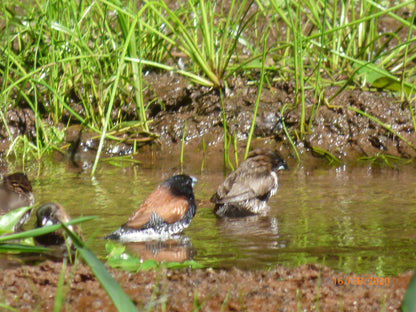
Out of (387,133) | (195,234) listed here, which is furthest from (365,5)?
(195,234)

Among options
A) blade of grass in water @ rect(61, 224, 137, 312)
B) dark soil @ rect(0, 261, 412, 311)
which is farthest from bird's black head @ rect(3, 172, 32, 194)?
blade of grass in water @ rect(61, 224, 137, 312)

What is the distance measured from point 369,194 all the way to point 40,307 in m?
4.25

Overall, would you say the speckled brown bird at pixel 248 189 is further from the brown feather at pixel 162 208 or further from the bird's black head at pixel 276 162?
the brown feather at pixel 162 208

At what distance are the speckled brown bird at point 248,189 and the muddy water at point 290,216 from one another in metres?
0.15

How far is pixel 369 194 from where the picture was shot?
23.6ft

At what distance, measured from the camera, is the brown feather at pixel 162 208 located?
6.02 meters

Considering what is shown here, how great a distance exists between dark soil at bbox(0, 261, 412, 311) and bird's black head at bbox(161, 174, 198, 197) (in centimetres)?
225

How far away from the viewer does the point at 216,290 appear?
3.82 m

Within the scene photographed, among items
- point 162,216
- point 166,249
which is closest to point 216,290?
point 166,249

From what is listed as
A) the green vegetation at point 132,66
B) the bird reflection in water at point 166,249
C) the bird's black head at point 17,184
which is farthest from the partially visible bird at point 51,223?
the green vegetation at point 132,66

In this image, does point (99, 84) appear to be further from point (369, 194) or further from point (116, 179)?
point (369, 194)
